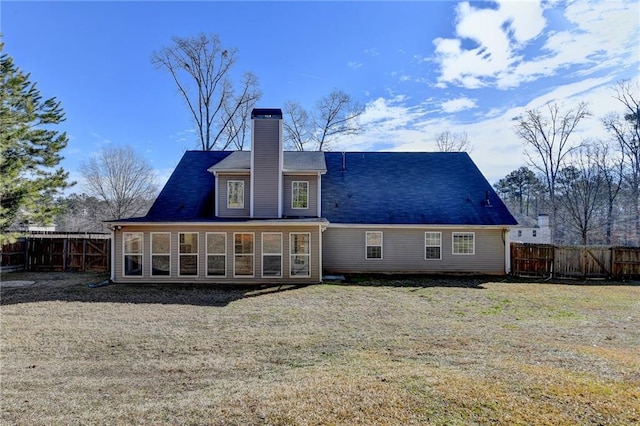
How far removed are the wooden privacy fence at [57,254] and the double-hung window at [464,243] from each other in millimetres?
16218

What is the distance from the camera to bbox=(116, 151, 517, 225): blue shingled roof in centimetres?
1564

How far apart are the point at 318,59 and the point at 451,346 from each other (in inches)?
607

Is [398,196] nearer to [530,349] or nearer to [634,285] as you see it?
[634,285]

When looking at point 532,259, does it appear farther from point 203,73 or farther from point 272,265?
point 203,73

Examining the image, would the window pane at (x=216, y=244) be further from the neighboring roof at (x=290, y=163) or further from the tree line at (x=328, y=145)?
the tree line at (x=328, y=145)

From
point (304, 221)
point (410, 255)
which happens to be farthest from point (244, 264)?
point (410, 255)

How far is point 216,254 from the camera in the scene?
42.3ft

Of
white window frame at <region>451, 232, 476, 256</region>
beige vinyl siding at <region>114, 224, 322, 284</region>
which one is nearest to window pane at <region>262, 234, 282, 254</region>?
beige vinyl siding at <region>114, 224, 322, 284</region>

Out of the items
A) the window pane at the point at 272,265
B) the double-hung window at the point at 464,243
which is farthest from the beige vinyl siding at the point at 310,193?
the double-hung window at the point at 464,243

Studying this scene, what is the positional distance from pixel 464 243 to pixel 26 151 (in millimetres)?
21222

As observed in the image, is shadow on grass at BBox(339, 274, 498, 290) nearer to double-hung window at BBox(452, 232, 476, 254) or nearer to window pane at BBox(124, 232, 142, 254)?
double-hung window at BBox(452, 232, 476, 254)

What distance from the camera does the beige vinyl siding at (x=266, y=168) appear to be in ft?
48.2

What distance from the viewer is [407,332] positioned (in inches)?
270

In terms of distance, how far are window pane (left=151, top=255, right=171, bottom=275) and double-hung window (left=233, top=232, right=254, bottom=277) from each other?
2.54 meters
